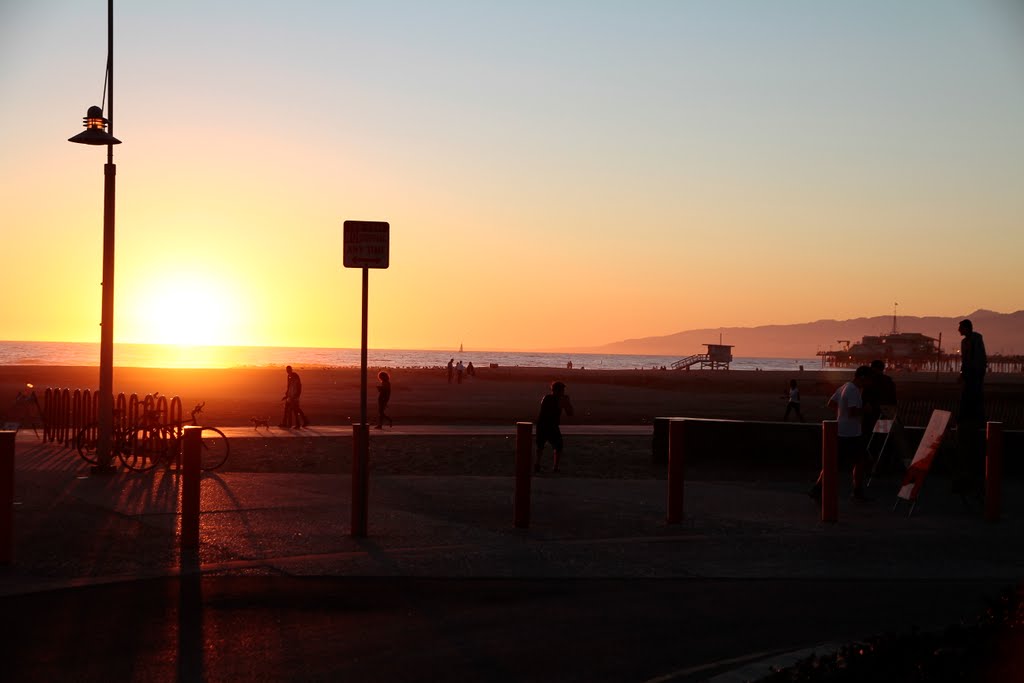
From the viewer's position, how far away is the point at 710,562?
1035 cm

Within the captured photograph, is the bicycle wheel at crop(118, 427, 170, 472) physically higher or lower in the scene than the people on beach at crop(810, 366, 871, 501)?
lower

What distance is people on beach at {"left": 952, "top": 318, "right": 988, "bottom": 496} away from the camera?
14.4m

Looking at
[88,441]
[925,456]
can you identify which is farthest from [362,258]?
[88,441]

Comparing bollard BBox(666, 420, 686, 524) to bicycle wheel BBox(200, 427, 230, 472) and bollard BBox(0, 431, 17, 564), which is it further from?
bicycle wheel BBox(200, 427, 230, 472)

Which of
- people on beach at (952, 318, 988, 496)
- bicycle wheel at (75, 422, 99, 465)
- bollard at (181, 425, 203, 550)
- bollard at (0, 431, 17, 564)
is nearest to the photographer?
bollard at (0, 431, 17, 564)

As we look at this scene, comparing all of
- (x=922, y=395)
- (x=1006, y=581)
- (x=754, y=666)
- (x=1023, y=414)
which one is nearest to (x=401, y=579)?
(x=754, y=666)

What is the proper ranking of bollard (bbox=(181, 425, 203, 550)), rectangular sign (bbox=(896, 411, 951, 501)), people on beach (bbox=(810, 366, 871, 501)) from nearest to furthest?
bollard (bbox=(181, 425, 203, 550))
rectangular sign (bbox=(896, 411, 951, 501))
people on beach (bbox=(810, 366, 871, 501))

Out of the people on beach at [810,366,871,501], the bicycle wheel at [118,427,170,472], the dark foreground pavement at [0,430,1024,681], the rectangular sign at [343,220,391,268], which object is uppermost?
the rectangular sign at [343,220,391,268]

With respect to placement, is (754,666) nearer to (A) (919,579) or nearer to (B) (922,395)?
(A) (919,579)

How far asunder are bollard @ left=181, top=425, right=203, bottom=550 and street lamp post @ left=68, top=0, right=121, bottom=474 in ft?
20.8

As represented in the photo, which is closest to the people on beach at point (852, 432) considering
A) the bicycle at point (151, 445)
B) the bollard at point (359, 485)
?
the bollard at point (359, 485)

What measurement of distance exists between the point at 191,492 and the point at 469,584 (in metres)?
3.11

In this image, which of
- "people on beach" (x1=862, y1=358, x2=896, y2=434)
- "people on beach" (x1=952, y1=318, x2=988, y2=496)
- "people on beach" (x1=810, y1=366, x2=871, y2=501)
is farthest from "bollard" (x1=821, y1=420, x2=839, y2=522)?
"people on beach" (x1=862, y1=358, x2=896, y2=434)

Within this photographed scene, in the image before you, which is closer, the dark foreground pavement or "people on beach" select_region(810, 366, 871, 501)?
the dark foreground pavement
